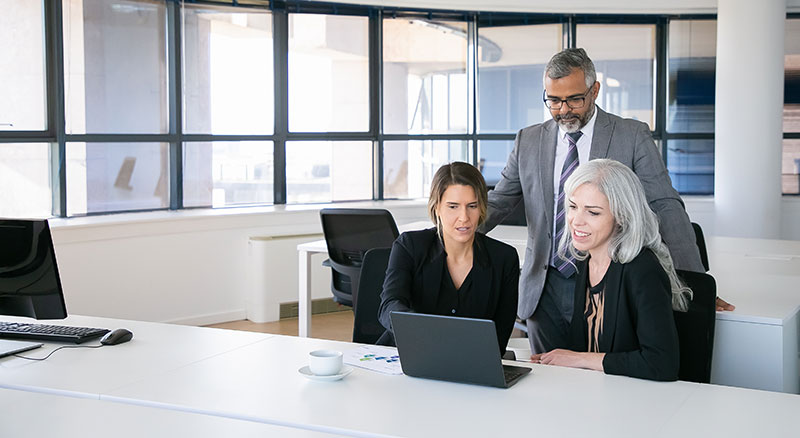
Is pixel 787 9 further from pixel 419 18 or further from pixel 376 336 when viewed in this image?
pixel 376 336

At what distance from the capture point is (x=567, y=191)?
2516 mm

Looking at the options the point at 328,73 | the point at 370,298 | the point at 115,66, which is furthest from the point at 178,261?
the point at 370,298

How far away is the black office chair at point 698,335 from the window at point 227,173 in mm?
4530

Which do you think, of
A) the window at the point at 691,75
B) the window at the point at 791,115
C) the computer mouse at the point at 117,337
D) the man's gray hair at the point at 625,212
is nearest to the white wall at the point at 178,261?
the window at the point at 691,75

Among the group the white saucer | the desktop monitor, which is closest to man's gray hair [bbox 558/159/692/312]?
the white saucer

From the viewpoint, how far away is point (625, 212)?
8.00 ft

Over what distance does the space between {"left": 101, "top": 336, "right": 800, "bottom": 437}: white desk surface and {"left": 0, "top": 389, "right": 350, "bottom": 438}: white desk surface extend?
0.04m

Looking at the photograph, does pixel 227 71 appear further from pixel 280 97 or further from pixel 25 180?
pixel 25 180

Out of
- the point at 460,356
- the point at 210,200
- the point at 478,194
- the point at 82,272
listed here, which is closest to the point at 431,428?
the point at 460,356

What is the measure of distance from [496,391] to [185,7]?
192 inches

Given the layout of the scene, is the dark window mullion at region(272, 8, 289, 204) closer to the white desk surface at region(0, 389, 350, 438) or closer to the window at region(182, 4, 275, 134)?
the window at region(182, 4, 275, 134)

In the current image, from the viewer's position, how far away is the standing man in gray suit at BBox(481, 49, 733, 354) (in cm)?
278

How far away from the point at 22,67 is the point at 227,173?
1.68 metres

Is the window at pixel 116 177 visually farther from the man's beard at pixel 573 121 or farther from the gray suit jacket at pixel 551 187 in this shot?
the man's beard at pixel 573 121
